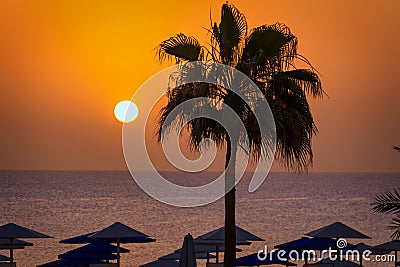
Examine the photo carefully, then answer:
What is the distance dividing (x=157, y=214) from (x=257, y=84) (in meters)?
94.8

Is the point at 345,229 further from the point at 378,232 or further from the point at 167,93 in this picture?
the point at 378,232

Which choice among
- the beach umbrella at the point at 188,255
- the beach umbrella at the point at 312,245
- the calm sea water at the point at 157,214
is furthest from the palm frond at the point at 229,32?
the calm sea water at the point at 157,214

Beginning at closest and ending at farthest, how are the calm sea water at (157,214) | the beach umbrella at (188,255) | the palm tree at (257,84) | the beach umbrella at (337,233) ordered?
the beach umbrella at (188,255) < the palm tree at (257,84) < the beach umbrella at (337,233) < the calm sea water at (157,214)

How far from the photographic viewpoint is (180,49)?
21109 millimetres

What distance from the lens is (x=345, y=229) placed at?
26844 millimetres

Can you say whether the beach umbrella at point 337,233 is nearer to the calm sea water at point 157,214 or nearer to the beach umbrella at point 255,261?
the beach umbrella at point 255,261

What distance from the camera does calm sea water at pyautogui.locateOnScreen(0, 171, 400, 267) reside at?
75250mm

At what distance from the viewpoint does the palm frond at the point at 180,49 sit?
829 inches

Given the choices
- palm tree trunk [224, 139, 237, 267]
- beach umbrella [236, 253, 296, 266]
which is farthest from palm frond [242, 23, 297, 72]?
beach umbrella [236, 253, 296, 266]

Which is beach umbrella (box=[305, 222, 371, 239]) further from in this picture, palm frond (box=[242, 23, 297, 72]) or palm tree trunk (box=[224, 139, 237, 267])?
palm frond (box=[242, 23, 297, 72])

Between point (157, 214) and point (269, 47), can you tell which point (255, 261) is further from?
point (157, 214)

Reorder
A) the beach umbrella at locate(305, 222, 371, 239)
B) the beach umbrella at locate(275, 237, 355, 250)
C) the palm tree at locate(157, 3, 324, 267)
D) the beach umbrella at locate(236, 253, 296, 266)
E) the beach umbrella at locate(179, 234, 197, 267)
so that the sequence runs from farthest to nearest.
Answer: the beach umbrella at locate(236, 253, 296, 266) → the beach umbrella at locate(275, 237, 355, 250) → the beach umbrella at locate(305, 222, 371, 239) → the palm tree at locate(157, 3, 324, 267) → the beach umbrella at locate(179, 234, 197, 267)

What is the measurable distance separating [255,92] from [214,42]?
159 cm

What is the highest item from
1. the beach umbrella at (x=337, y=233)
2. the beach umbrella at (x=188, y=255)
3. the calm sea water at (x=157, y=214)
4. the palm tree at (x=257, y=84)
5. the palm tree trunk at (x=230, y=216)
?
the calm sea water at (x=157, y=214)
